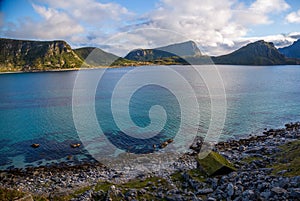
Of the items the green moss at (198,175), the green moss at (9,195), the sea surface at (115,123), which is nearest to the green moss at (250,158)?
the green moss at (198,175)

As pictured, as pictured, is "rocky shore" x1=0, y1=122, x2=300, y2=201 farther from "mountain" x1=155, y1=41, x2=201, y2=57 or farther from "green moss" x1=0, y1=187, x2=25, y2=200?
"mountain" x1=155, y1=41, x2=201, y2=57

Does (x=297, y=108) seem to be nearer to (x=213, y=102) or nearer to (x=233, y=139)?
(x=213, y=102)

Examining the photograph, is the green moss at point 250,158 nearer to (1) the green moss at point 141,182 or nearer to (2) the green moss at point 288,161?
(2) the green moss at point 288,161

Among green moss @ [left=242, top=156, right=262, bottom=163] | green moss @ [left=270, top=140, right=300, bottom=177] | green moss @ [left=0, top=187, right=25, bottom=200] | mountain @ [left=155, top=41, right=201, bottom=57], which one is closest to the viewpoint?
green moss @ [left=0, top=187, right=25, bottom=200]

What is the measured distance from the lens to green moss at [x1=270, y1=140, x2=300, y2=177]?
55.9ft

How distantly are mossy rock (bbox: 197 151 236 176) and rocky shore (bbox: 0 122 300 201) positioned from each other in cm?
14

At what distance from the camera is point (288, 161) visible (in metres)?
21.6

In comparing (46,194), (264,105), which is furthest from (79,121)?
(264,105)

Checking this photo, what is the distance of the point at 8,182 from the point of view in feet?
81.8

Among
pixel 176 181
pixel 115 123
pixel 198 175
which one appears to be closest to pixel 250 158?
pixel 198 175

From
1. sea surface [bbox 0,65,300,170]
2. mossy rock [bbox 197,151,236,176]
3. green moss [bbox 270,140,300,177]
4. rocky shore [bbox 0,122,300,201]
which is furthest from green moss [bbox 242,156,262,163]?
sea surface [bbox 0,65,300,170]

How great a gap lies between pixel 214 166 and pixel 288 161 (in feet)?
22.9

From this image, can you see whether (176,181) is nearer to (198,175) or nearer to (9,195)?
(198,175)

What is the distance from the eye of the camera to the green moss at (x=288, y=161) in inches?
671
